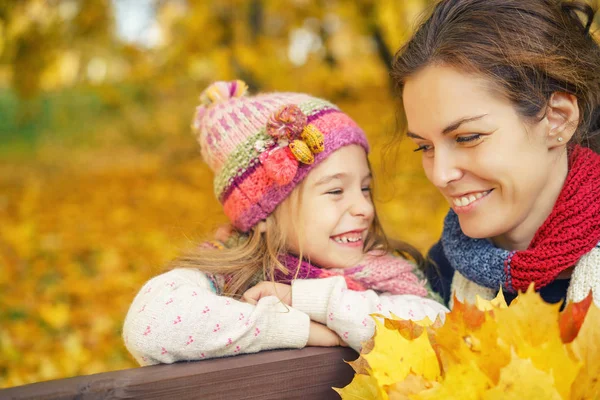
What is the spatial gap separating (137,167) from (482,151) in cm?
755

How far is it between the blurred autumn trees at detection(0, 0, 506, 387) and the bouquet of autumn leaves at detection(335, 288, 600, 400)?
3.64 feet

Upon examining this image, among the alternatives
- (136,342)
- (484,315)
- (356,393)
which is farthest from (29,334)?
(484,315)

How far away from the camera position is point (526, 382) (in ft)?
3.01

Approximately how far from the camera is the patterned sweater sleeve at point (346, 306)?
5.25 feet

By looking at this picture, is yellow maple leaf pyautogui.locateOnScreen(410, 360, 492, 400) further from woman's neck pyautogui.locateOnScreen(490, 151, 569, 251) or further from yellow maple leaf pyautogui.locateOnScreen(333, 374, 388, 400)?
woman's neck pyautogui.locateOnScreen(490, 151, 569, 251)

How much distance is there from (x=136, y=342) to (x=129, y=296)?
279cm

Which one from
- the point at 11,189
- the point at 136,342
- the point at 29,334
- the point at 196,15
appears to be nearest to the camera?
the point at 136,342

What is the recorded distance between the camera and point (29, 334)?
11.8 ft

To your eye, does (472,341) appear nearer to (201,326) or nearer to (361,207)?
(201,326)

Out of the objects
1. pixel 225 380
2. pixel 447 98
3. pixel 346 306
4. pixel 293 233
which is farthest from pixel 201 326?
pixel 447 98

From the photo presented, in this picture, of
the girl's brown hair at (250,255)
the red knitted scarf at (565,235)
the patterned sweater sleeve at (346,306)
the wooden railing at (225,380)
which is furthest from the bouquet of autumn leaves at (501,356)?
the girl's brown hair at (250,255)

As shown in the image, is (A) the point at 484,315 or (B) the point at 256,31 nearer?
(A) the point at 484,315

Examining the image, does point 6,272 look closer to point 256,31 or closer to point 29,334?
point 29,334

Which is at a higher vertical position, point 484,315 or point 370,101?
point 484,315
